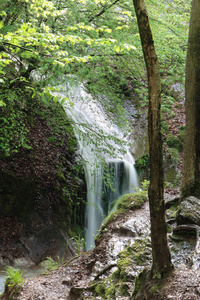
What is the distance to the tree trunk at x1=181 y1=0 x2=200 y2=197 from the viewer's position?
5273 mm

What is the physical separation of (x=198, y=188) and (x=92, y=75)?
163 inches

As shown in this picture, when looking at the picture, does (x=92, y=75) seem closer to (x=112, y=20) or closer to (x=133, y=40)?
(x=133, y=40)

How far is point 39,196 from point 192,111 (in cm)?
513

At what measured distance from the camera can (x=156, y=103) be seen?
8.77ft

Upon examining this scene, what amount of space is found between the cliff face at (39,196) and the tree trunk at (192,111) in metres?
3.70

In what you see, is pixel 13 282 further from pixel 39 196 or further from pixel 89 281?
pixel 39 196

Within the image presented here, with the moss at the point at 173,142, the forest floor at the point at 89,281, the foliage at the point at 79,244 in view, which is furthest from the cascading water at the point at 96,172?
the forest floor at the point at 89,281

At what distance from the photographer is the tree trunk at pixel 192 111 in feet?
17.3

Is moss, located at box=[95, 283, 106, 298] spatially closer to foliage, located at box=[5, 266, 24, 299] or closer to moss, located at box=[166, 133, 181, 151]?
foliage, located at box=[5, 266, 24, 299]

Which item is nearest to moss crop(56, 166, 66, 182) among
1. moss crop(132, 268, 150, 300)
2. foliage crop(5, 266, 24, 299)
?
foliage crop(5, 266, 24, 299)

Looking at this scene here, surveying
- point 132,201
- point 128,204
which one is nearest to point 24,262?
point 128,204

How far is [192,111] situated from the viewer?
545 cm

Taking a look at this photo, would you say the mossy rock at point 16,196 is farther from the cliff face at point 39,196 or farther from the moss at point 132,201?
the moss at point 132,201

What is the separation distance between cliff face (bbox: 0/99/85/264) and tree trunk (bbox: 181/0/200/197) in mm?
3699
